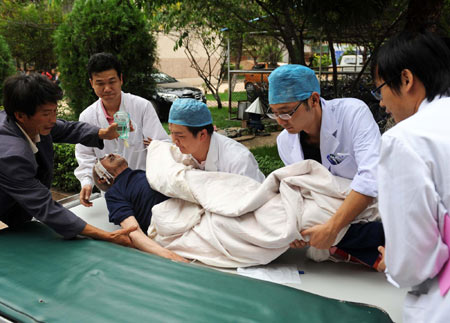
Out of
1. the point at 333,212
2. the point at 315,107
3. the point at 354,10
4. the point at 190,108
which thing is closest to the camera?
the point at 333,212

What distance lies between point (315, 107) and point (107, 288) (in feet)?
4.46

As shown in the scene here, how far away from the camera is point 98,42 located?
5.89 m

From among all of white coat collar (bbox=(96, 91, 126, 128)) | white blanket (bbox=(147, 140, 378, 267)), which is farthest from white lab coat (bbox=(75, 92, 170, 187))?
white blanket (bbox=(147, 140, 378, 267))

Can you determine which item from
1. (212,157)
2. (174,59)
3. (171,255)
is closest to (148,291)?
(171,255)

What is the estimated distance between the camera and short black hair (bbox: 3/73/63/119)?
6.38 ft

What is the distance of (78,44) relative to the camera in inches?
231

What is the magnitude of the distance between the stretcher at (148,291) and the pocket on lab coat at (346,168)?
482 millimetres

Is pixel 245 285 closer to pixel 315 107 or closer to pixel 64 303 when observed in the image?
pixel 64 303

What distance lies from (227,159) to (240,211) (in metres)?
0.52

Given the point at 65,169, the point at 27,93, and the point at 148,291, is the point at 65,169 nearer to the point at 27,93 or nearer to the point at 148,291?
the point at 27,93

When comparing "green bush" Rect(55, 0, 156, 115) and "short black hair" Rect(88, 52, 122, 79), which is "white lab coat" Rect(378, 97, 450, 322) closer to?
"short black hair" Rect(88, 52, 122, 79)

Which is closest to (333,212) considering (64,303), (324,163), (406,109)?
(324,163)

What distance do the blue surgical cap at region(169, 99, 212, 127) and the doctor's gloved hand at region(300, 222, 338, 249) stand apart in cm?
93

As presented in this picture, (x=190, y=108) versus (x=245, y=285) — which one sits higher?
(x=190, y=108)
